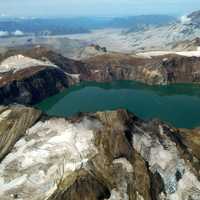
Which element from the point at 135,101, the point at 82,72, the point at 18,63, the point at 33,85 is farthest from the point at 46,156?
the point at 82,72

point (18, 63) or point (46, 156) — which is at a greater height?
point (46, 156)

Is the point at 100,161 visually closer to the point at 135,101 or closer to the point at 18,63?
the point at 135,101

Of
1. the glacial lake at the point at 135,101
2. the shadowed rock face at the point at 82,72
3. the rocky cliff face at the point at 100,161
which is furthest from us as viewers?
the shadowed rock face at the point at 82,72

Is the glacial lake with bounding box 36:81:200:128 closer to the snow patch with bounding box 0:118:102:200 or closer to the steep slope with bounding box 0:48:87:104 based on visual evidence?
the steep slope with bounding box 0:48:87:104

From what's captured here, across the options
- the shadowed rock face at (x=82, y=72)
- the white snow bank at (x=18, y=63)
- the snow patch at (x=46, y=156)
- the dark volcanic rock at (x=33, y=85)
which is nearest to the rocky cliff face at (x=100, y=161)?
the snow patch at (x=46, y=156)

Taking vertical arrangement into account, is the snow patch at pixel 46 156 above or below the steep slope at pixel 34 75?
above

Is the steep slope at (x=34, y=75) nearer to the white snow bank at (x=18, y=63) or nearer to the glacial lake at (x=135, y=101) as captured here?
the white snow bank at (x=18, y=63)

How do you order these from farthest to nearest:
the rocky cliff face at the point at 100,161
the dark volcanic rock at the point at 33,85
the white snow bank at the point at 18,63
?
the white snow bank at the point at 18,63
the dark volcanic rock at the point at 33,85
the rocky cliff face at the point at 100,161
